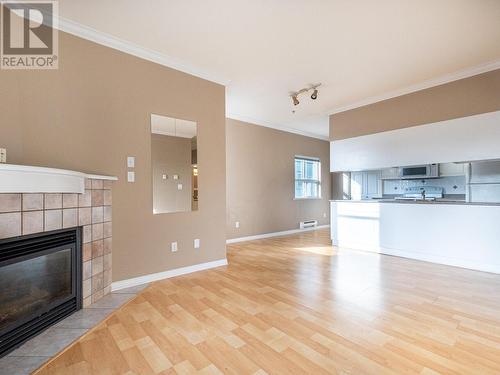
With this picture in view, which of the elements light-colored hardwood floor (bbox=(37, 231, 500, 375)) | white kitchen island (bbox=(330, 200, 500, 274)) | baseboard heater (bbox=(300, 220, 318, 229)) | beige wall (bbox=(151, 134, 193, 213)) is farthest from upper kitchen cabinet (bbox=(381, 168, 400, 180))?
beige wall (bbox=(151, 134, 193, 213))

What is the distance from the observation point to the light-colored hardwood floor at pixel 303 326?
59.3 inches

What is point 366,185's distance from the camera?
4.82 m

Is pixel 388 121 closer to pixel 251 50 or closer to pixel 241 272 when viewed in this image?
pixel 251 50

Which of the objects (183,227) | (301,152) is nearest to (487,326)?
(183,227)

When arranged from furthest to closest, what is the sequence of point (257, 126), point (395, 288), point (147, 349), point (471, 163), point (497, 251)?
point (257, 126)
point (471, 163)
point (497, 251)
point (395, 288)
point (147, 349)

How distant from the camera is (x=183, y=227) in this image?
3.21 m

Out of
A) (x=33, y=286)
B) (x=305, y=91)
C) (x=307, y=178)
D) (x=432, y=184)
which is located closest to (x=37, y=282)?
(x=33, y=286)

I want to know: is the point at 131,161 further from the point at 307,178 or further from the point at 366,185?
the point at 307,178

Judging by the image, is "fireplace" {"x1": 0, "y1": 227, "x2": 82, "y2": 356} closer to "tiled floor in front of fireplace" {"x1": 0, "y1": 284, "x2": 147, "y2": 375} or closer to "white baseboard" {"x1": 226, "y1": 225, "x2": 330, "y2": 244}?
"tiled floor in front of fireplace" {"x1": 0, "y1": 284, "x2": 147, "y2": 375}

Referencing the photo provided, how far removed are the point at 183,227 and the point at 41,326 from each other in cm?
163

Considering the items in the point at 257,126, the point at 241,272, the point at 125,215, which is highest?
the point at 257,126

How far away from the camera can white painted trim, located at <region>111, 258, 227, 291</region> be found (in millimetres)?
2693

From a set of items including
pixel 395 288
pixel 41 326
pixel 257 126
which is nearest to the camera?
pixel 41 326

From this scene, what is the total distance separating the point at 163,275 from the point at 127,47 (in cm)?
270
